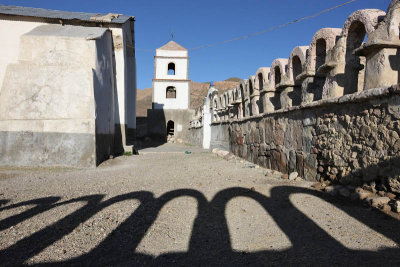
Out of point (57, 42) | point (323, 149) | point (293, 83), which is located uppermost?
point (57, 42)

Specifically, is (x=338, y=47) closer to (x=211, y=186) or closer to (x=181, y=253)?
(x=211, y=186)

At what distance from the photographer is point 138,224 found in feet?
7.63

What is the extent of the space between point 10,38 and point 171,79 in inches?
535

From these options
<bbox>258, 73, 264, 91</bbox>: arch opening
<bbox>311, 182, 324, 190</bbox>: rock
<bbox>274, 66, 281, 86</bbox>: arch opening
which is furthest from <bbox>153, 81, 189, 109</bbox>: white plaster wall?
<bbox>311, 182, 324, 190</bbox>: rock

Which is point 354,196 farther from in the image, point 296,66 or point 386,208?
point 296,66

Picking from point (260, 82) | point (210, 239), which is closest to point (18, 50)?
point (260, 82)

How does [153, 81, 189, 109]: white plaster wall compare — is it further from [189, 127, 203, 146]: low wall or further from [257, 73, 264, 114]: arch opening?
[257, 73, 264, 114]: arch opening

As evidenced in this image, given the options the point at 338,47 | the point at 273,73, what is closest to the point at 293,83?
the point at 273,73

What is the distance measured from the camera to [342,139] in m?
3.17

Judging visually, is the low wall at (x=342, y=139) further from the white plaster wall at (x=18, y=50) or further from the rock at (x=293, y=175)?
the white plaster wall at (x=18, y=50)

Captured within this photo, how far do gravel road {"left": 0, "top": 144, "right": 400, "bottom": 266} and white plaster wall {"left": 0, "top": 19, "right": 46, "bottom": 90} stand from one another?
18.8 ft

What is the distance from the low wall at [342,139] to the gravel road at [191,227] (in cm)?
37

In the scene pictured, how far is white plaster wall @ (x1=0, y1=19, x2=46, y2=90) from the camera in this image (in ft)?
25.1

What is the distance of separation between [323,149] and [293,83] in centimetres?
149
